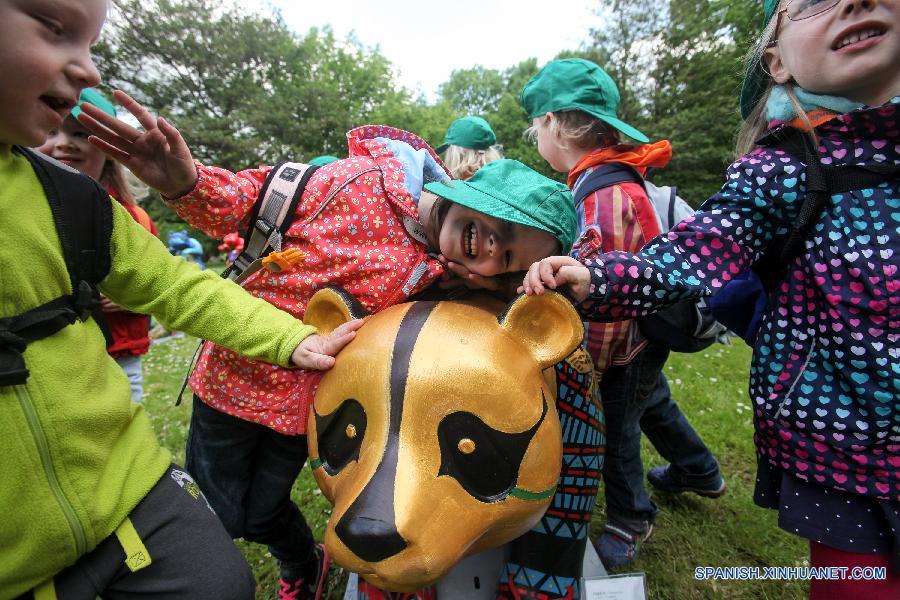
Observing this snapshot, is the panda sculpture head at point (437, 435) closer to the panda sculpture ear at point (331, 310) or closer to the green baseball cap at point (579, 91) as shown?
the panda sculpture ear at point (331, 310)

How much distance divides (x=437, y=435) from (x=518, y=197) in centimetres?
63

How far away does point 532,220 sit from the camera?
1224 millimetres

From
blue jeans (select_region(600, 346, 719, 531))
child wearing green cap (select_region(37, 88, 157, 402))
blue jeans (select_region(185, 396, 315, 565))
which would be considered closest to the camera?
blue jeans (select_region(185, 396, 315, 565))

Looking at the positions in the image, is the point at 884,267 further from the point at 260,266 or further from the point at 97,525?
the point at 97,525

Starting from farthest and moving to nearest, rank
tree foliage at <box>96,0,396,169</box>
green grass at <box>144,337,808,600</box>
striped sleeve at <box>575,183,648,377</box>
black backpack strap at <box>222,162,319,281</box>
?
1. tree foliage at <box>96,0,396,169</box>
2. green grass at <box>144,337,808,600</box>
3. striped sleeve at <box>575,183,648,377</box>
4. black backpack strap at <box>222,162,319,281</box>

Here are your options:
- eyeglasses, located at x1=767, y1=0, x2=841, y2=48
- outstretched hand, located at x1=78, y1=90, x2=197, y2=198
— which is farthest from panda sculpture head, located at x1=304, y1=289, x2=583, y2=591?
eyeglasses, located at x1=767, y1=0, x2=841, y2=48

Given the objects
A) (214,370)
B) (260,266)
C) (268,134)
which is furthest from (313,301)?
(268,134)

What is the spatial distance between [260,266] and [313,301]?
285mm

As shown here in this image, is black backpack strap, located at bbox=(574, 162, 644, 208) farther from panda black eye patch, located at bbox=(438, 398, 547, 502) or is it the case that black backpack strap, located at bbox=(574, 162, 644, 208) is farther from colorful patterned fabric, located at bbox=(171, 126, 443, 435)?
panda black eye patch, located at bbox=(438, 398, 547, 502)

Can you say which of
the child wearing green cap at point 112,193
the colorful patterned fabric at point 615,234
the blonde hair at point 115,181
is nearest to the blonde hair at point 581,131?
the colorful patterned fabric at point 615,234

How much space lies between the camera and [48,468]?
0.95 metres

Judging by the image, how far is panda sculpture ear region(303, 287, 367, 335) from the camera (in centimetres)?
130

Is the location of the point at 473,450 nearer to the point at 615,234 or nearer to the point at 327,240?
the point at 327,240

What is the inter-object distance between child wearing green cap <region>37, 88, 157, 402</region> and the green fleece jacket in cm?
89
